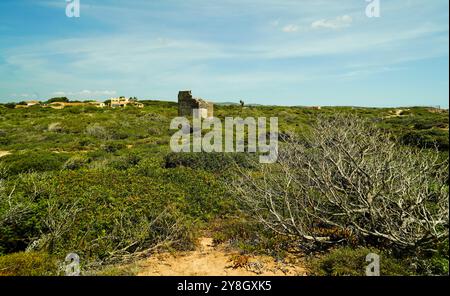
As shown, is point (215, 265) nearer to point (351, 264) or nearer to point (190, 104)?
point (351, 264)

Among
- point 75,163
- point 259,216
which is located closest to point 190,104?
point 75,163

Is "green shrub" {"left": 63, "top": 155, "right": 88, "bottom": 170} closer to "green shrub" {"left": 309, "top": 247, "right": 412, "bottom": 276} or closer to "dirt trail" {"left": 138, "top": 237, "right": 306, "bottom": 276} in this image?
"dirt trail" {"left": 138, "top": 237, "right": 306, "bottom": 276}

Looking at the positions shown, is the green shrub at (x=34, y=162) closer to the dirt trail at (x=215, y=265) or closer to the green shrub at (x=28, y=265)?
the green shrub at (x=28, y=265)

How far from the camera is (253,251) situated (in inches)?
234

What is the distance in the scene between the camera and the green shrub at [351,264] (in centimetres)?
474

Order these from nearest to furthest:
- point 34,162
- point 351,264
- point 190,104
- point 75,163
A: point 351,264
point 34,162
point 75,163
point 190,104

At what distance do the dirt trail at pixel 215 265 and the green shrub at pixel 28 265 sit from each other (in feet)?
4.19

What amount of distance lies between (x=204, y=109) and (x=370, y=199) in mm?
24986

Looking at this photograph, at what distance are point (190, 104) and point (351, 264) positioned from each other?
2561 cm

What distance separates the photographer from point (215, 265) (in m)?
5.62

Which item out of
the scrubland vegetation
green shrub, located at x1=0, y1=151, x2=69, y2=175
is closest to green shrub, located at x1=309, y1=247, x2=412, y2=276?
the scrubland vegetation
